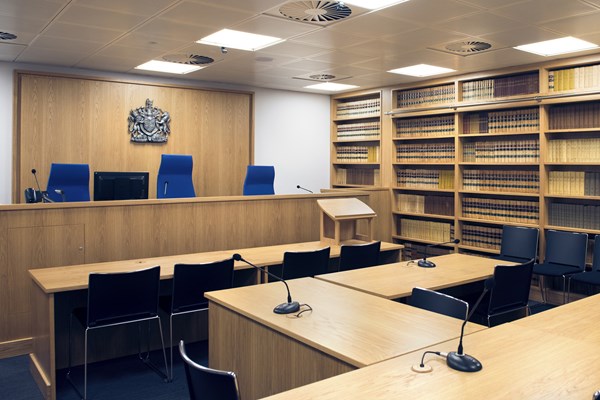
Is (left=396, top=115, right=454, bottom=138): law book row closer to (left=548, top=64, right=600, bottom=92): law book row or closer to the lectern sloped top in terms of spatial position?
(left=548, top=64, right=600, bottom=92): law book row

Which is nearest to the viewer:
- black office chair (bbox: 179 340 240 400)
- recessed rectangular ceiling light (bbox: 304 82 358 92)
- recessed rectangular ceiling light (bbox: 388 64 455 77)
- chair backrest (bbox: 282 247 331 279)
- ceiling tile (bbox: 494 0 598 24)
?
black office chair (bbox: 179 340 240 400)

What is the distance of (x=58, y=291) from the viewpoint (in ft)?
11.4

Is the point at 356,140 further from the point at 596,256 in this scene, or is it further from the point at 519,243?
the point at 596,256

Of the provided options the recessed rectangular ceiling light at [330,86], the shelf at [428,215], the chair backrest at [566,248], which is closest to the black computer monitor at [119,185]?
the recessed rectangular ceiling light at [330,86]

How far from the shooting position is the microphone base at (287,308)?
106 inches

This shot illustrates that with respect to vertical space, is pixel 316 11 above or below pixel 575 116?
above

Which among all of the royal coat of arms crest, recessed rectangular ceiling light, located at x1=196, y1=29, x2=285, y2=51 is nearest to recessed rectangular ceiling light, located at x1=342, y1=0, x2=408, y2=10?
recessed rectangular ceiling light, located at x1=196, y1=29, x2=285, y2=51

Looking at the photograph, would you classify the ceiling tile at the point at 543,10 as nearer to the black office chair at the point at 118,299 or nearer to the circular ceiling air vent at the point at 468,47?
the circular ceiling air vent at the point at 468,47

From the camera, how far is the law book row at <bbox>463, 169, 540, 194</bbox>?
638 centimetres

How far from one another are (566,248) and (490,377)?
452cm

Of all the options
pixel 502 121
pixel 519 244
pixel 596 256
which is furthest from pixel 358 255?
pixel 502 121

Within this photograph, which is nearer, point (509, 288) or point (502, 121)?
point (509, 288)

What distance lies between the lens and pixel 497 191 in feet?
22.1

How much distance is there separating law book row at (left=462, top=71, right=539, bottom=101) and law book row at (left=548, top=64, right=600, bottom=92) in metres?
0.21
